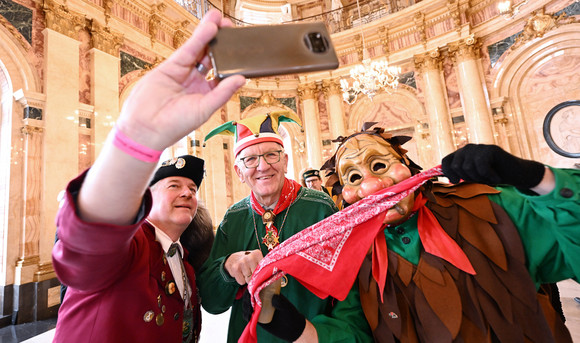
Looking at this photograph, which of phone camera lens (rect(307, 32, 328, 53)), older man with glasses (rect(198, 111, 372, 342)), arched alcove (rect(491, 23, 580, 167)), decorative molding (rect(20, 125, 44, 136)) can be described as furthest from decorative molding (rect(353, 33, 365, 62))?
phone camera lens (rect(307, 32, 328, 53))

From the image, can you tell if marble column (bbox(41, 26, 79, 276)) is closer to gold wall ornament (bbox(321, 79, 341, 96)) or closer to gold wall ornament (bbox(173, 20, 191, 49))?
gold wall ornament (bbox(173, 20, 191, 49))

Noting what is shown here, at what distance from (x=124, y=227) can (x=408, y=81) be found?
10.1m

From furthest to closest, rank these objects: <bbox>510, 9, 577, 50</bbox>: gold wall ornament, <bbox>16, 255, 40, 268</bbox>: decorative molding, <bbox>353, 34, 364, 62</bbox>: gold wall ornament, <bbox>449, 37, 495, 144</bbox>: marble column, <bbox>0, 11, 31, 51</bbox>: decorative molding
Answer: <bbox>353, 34, 364, 62</bbox>: gold wall ornament → <bbox>449, 37, 495, 144</bbox>: marble column → <bbox>510, 9, 577, 50</bbox>: gold wall ornament → <bbox>0, 11, 31, 51</bbox>: decorative molding → <bbox>16, 255, 40, 268</bbox>: decorative molding

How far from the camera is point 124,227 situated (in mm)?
690

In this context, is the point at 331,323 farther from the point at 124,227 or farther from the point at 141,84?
the point at 141,84

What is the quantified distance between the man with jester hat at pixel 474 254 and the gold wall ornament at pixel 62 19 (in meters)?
7.05

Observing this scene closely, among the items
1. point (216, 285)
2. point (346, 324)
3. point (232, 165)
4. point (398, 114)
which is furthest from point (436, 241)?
point (398, 114)

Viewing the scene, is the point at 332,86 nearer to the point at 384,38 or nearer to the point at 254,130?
the point at 384,38

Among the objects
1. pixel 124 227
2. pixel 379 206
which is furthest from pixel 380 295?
pixel 124 227

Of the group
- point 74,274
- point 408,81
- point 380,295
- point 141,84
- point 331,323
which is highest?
point 408,81

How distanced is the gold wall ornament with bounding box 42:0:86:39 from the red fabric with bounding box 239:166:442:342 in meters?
6.92

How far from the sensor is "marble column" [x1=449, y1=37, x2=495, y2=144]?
25.5 ft

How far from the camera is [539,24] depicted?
6949 mm

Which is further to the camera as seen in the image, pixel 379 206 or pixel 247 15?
pixel 247 15
